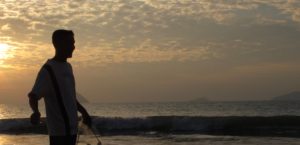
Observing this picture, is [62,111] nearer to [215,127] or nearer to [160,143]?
[160,143]

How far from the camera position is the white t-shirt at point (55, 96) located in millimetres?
3855

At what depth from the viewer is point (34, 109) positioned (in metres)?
3.64

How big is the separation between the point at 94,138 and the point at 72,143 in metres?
1.29

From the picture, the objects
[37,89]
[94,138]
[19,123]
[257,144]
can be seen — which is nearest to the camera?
[37,89]

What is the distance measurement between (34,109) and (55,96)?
11.0 inches

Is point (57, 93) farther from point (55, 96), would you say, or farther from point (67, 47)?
point (67, 47)

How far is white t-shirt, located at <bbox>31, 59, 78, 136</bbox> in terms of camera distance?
12.6 feet

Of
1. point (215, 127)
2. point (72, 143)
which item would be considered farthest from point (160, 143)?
point (72, 143)

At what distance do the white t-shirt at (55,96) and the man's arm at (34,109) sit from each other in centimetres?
7

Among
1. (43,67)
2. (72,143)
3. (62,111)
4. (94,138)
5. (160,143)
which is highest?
(43,67)

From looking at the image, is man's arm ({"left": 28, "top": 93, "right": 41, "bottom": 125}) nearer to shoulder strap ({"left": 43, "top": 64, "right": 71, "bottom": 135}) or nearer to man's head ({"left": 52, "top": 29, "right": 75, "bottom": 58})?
shoulder strap ({"left": 43, "top": 64, "right": 71, "bottom": 135})

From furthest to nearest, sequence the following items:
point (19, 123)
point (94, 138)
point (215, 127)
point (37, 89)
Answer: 1. point (19, 123)
2. point (215, 127)
3. point (94, 138)
4. point (37, 89)

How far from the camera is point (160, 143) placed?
1642 centimetres

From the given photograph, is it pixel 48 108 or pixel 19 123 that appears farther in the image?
pixel 19 123
